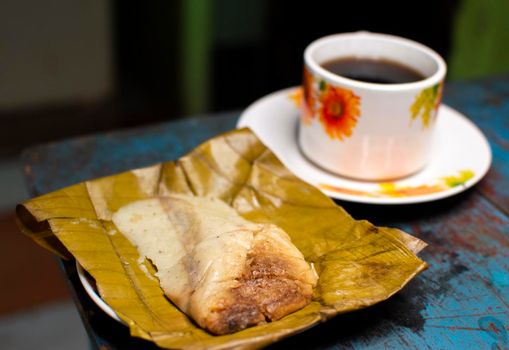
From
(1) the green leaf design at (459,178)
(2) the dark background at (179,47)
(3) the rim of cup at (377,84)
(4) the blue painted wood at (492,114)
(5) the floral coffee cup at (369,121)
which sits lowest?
(2) the dark background at (179,47)

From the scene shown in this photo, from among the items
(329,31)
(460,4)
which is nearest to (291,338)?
(460,4)

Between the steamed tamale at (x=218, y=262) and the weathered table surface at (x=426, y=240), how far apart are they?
6 cm

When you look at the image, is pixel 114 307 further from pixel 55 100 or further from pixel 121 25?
pixel 121 25

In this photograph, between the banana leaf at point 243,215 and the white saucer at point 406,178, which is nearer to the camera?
the banana leaf at point 243,215

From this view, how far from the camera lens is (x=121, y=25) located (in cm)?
271

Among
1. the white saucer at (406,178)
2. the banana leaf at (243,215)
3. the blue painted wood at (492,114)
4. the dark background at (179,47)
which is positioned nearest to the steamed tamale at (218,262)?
the banana leaf at (243,215)

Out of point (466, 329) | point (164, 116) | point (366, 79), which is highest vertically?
point (366, 79)

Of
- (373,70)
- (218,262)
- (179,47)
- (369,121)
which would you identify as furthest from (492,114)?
(179,47)

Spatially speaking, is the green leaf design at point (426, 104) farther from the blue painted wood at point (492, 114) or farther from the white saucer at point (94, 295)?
the white saucer at point (94, 295)

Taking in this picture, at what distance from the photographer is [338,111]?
0.99 metres

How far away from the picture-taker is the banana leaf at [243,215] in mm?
684

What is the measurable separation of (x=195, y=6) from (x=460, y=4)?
90cm

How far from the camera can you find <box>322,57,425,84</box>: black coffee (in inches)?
42.2

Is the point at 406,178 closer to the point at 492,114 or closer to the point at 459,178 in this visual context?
the point at 459,178
